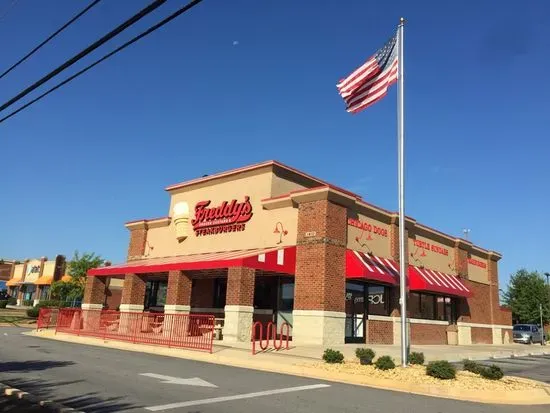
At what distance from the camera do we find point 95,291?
3084 cm

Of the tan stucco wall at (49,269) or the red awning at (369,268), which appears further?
the tan stucco wall at (49,269)

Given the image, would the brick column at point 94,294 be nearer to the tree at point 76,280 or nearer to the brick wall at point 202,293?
the brick wall at point 202,293

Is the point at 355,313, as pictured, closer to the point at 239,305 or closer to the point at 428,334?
the point at 239,305

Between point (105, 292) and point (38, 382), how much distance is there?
21986 mm

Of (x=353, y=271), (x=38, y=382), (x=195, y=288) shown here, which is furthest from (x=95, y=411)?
(x=195, y=288)

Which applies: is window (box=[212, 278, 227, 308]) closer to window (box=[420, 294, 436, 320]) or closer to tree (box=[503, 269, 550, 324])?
window (box=[420, 294, 436, 320])

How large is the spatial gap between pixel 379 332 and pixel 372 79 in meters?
12.9

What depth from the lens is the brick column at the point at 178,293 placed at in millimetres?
23628

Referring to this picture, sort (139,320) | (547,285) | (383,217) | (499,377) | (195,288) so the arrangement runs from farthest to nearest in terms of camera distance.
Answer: (547,285) → (195,288) → (383,217) → (139,320) → (499,377)

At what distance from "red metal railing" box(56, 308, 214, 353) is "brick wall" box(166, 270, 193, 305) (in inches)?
58.8

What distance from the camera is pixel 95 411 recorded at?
7816mm

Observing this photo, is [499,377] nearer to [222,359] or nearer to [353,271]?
[222,359]

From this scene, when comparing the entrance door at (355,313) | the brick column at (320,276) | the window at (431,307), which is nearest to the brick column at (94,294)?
the brick column at (320,276)

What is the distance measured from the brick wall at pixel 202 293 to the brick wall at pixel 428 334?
1094 cm
